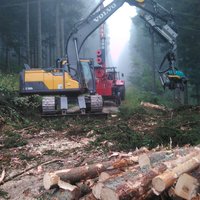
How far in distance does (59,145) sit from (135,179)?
5392mm

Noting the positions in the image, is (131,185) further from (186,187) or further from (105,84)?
(105,84)

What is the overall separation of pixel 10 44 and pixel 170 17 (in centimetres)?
2196

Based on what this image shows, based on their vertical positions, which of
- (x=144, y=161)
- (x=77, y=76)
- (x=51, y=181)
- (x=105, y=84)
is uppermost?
(x=77, y=76)

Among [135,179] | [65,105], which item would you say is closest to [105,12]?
[65,105]

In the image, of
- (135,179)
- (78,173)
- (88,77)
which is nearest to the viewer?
(135,179)

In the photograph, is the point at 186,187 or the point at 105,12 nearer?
the point at 186,187

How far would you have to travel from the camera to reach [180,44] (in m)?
29.8

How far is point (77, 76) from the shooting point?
16.8 metres

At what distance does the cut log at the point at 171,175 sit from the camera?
16.5ft

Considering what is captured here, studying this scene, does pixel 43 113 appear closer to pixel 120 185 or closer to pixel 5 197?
pixel 5 197

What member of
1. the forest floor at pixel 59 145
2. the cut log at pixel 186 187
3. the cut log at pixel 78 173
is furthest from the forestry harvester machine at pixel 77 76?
the cut log at pixel 186 187

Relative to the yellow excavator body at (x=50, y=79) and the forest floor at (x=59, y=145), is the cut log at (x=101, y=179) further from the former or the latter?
the yellow excavator body at (x=50, y=79)

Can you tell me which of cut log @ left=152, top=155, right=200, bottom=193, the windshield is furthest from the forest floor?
the windshield

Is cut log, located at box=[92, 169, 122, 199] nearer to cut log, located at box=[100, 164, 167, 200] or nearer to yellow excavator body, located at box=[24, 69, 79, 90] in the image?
cut log, located at box=[100, 164, 167, 200]
